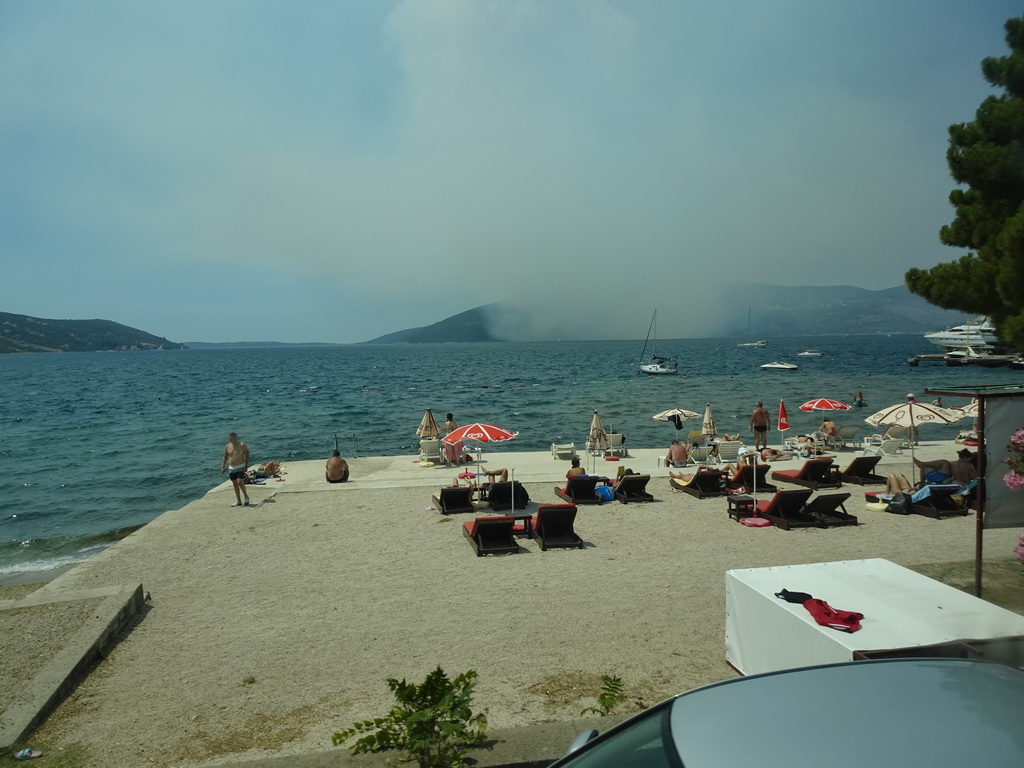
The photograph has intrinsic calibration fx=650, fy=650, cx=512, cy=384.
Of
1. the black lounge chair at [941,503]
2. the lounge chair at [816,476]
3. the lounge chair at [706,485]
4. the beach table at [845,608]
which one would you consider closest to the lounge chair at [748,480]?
the lounge chair at [706,485]

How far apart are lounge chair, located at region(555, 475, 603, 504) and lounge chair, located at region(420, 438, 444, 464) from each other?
6.21m

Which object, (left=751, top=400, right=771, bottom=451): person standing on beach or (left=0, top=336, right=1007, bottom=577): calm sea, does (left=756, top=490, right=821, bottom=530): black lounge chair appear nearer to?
(left=751, top=400, right=771, bottom=451): person standing on beach

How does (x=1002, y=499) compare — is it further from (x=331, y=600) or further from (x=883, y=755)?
(x=331, y=600)

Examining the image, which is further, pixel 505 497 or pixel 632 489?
pixel 632 489

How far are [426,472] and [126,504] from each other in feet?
37.3

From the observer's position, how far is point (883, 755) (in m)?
1.75

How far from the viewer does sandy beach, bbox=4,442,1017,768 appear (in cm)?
574

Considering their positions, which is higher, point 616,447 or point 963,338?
point 963,338

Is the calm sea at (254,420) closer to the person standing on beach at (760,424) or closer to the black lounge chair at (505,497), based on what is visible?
the person standing on beach at (760,424)

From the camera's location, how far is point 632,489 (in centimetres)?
1441

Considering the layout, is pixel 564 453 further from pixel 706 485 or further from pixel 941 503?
pixel 941 503

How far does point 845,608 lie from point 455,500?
8943 millimetres

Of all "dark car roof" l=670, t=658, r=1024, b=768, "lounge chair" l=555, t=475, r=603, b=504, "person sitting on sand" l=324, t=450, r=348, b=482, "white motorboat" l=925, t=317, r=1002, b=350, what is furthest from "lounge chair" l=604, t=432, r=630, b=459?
"white motorboat" l=925, t=317, r=1002, b=350

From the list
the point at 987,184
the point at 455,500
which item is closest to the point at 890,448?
the point at 987,184
